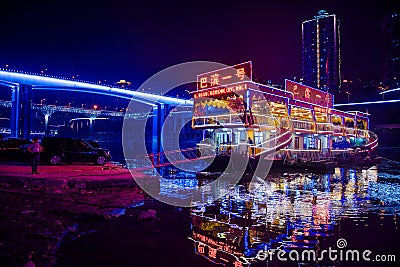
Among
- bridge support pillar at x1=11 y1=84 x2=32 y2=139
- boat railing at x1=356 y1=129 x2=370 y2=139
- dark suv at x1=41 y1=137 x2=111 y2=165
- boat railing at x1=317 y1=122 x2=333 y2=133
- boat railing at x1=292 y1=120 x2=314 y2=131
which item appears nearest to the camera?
dark suv at x1=41 y1=137 x2=111 y2=165

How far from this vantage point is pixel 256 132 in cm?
3016

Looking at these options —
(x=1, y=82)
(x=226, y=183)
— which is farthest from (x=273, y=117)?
(x=1, y=82)

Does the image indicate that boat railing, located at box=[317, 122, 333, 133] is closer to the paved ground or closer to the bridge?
the paved ground

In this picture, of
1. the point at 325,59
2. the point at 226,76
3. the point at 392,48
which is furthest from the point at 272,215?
the point at 325,59

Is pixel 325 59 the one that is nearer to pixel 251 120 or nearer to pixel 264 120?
pixel 264 120

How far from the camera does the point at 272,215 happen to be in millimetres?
9680

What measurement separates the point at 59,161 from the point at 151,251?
13.8m

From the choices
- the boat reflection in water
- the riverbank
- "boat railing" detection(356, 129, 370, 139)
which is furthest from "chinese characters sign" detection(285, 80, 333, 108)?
the riverbank

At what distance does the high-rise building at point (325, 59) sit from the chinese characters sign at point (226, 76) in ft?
546

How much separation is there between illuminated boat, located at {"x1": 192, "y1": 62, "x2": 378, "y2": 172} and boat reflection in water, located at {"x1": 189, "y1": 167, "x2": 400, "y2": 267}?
A: 9.69m

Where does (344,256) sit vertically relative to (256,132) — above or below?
below

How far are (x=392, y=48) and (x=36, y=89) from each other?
163 metres

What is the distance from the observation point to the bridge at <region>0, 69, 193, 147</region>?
54.1m

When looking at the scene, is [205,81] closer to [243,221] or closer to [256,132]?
[256,132]
